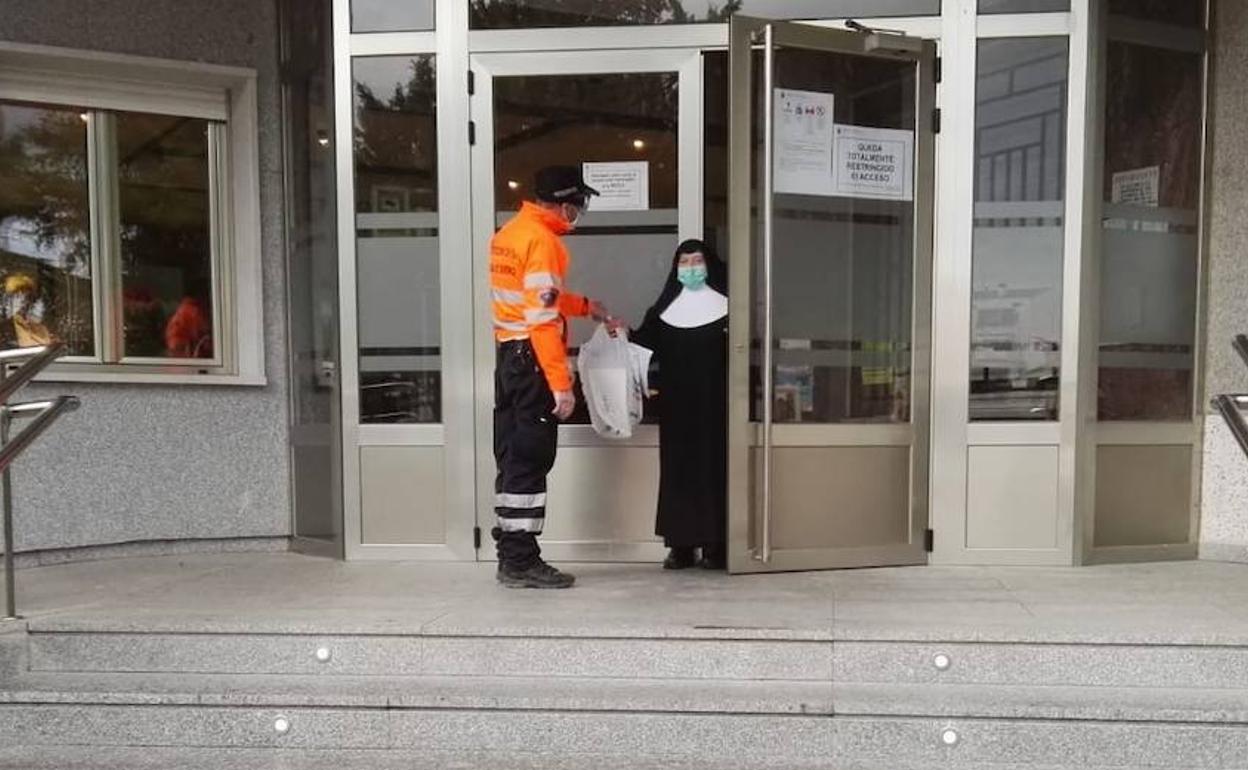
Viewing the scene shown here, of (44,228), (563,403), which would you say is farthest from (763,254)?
(44,228)

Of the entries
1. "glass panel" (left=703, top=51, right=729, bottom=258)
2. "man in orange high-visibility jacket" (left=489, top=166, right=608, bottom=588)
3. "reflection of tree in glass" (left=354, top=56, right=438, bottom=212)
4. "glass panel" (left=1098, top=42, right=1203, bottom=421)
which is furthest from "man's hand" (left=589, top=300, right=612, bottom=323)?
"glass panel" (left=1098, top=42, right=1203, bottom=421)

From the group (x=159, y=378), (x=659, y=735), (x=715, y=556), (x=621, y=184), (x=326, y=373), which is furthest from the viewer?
(x=159, y=378)

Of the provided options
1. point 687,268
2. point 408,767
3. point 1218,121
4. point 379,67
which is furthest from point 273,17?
point 1218,121

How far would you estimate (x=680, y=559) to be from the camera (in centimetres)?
441

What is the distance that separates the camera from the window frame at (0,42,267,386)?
475 cm

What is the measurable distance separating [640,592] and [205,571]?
219cm

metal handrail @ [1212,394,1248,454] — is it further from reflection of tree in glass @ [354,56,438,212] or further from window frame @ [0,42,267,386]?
window frame @ [0,42,267,386]

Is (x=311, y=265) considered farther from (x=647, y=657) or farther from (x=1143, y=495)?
(x=1143, y=495)

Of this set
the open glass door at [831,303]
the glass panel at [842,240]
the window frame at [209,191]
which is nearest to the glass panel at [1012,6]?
the open glass door at [831,303]

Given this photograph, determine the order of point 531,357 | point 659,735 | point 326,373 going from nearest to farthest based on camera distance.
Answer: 1. point 659,735
2. point 531,357
3. point 326,373

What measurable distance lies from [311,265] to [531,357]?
67.4 inches

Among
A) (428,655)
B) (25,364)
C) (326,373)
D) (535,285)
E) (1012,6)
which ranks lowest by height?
(428,655)

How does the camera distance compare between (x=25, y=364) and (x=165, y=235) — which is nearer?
(x=25, y=364)

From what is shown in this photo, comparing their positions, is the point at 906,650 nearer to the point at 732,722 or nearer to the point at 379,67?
the point at 732,722
